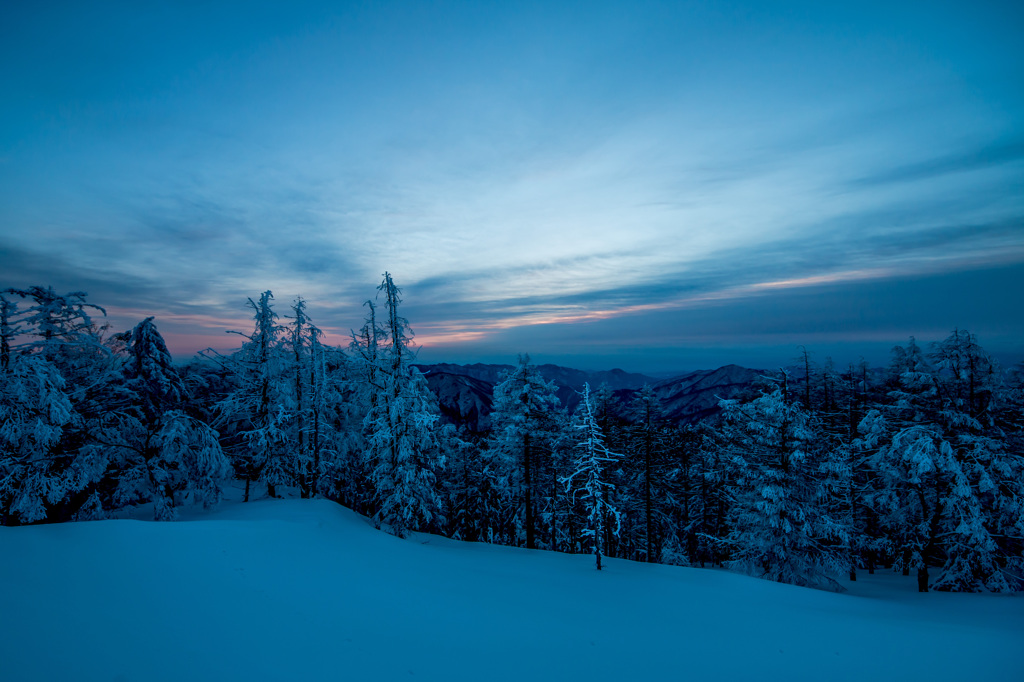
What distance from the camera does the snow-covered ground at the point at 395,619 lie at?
6.06 metres

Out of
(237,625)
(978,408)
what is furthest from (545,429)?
(978,408)

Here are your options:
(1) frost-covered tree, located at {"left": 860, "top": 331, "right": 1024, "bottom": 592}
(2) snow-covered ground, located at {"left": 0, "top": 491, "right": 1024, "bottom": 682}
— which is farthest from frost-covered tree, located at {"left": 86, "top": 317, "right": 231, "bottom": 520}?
(1) frost-covered tree, located at {"left": 860, "top": 331, "right": 1024, "bottom": 592}

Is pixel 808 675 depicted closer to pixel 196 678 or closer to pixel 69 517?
pixel 196 678

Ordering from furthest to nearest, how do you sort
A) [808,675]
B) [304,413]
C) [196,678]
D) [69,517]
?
[304,413], [69,517], [808,675], [196,678]

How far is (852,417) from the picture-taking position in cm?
2694

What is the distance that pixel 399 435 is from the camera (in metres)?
20.1

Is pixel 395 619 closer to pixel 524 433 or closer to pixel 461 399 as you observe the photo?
pixel 524 433

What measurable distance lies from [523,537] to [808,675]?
98.4 ft

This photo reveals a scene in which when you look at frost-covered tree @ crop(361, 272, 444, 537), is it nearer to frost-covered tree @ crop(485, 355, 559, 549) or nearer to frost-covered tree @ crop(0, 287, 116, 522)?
frost-covered tree @ crop(485, 355, 559, 549)

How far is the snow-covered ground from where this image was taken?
239 inches

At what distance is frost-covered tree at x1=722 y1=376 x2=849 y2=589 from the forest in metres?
0.09

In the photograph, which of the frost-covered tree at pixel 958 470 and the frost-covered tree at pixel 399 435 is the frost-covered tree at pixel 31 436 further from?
the frost-covered tree at pixel 958 470

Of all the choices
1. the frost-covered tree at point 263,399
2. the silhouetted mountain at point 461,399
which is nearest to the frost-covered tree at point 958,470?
the frost-covered tree at point 263,399

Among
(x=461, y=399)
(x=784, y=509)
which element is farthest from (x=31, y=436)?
(x=461, y=399)
